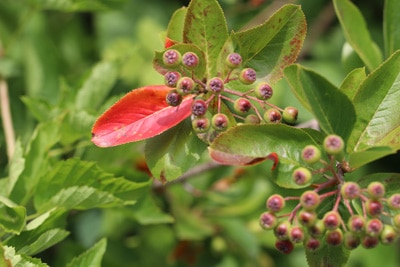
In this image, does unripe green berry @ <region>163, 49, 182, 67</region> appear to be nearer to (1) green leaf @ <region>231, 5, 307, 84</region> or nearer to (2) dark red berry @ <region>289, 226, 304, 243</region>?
(1) green leaf @ <region>231, 5, 307, 84</region>

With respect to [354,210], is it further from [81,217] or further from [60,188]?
[81,217]

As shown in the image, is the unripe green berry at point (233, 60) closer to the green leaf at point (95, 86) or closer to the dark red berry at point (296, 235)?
the dark red berry at point (296, 235)

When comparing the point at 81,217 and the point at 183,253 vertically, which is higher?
the point at 81,217

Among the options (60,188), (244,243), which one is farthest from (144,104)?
(244,243)

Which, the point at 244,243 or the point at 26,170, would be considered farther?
the point at 244,243

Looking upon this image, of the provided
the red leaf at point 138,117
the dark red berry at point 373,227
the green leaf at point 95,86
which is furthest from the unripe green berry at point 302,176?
the green leaf at point 95,86

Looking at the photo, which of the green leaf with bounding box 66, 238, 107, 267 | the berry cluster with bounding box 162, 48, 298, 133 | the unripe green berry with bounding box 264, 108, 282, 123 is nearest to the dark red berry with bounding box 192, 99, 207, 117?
A: the berry cluster with bounding box 162, 48, 298, 133
